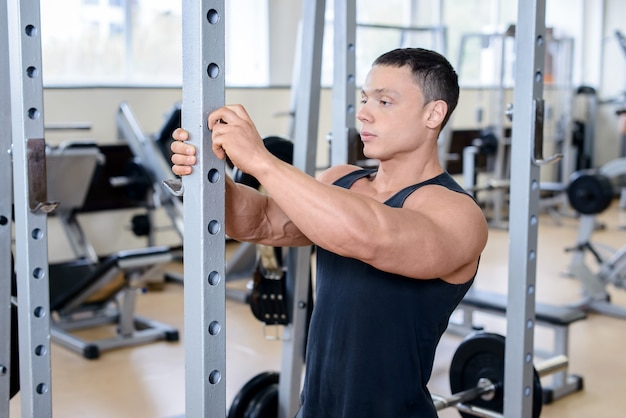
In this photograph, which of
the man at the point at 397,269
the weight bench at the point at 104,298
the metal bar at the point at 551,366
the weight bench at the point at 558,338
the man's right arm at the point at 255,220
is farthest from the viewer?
the weight bench at the point at 104,298

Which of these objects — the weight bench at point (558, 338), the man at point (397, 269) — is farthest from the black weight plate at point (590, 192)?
the man at point (397, 269)

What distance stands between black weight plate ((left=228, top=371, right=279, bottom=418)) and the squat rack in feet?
0.40

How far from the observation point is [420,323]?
57.6 inches

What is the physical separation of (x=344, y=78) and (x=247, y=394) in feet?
3.28

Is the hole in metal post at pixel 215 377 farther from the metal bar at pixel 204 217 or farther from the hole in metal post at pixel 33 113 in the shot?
the hole in metal post at pixel 33 113

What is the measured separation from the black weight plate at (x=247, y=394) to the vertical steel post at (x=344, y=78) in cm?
75

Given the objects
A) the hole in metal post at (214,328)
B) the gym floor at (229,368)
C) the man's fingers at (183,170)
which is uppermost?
the man's fingers at (183,170)

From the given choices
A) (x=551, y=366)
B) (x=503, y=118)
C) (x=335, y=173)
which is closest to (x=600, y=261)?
(x=551, y=366)

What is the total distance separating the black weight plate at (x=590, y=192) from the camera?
179 inches

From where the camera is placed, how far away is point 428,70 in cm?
145

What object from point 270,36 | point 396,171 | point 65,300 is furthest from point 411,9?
point 396,171

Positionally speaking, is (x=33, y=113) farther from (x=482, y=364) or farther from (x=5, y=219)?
(x=482, y=364)

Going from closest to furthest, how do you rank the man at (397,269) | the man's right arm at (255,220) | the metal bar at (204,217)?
the metal bar at (204,217), the man at (397,269), the man's right arm at (255,220)

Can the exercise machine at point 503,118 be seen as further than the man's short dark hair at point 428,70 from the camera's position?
Yes
